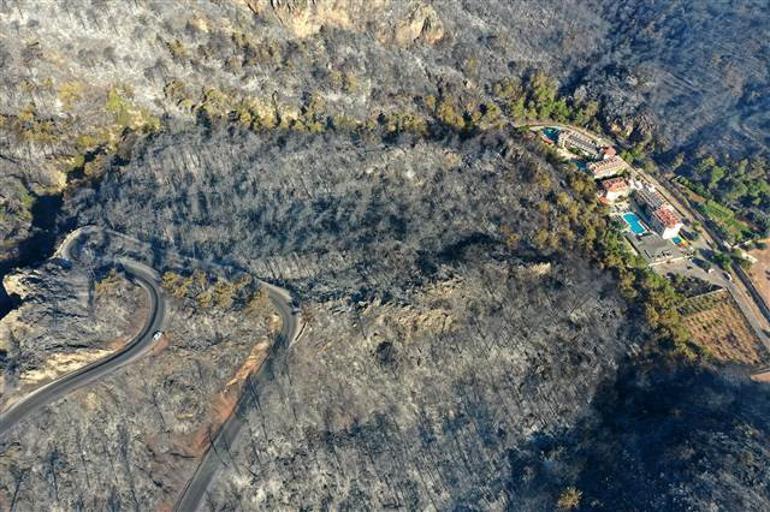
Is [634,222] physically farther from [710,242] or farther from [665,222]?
[710,242]

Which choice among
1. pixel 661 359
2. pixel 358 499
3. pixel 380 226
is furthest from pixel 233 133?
pixel 661 359

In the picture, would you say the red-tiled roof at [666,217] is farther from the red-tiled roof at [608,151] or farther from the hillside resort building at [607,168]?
the red-tiled roof at [608,151]

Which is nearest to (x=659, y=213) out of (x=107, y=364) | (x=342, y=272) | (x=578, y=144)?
(x=578, y=144)

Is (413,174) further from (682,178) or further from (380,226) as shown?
(682,178)

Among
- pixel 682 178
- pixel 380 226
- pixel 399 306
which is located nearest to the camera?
pixel 399 306

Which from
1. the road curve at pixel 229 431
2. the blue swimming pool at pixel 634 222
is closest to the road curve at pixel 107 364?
the road curve at pixel 229 431

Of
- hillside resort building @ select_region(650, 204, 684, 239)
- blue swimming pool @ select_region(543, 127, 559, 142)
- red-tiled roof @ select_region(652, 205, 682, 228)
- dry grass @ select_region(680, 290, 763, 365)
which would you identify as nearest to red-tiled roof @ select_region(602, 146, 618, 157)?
blue swimming pool @ select_region(543, 127, 559, 142)
